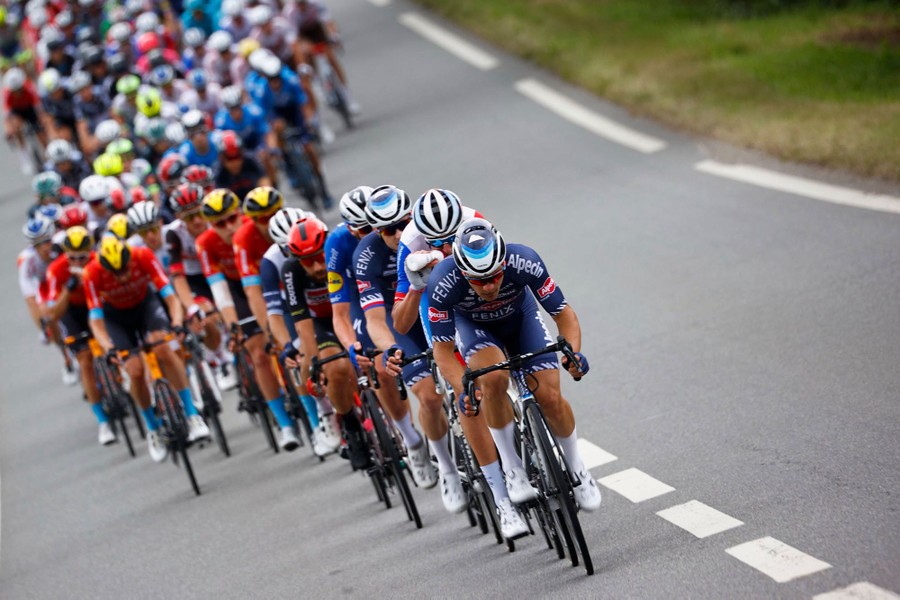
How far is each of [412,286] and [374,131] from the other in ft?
53.2

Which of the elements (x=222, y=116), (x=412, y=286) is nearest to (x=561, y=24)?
(x=222, y=116)

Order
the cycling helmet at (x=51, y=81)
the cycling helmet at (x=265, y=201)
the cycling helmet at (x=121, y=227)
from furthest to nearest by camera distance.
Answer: the cycling helmet at (x=51, y=81)
the cycling helmet at (x=121, y=227)
the cycling helmet at (x=265, y=201)

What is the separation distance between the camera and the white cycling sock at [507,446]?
7.83m

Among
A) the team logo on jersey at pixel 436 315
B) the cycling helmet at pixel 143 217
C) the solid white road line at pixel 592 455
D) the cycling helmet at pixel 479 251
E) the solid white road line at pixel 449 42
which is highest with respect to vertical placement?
the cycling helmet at pixel 479 251

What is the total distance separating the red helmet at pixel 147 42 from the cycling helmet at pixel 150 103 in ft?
18.3

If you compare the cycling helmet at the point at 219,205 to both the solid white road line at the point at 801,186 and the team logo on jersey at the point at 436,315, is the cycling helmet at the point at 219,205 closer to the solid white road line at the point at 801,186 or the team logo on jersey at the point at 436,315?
the team logo on jersey at the point at 436,315

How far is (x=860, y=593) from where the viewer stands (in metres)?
6.18

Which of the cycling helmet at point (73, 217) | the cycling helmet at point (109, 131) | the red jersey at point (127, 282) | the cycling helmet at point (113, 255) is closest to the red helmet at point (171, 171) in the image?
the cycling helmet at point (73, 217)

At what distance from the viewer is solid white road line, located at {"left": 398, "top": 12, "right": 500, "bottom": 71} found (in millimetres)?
25875

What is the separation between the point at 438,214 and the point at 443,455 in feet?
6.14

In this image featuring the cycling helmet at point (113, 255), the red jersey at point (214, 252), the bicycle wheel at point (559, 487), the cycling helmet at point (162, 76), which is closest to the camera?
the bicycle wheel at point (559, 487)

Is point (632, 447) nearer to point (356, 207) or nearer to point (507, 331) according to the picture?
point (507, 331)

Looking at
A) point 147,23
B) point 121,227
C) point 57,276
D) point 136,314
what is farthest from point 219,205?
point 147,23

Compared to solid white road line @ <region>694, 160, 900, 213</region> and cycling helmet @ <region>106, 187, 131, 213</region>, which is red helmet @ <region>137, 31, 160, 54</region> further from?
solid white road line @ <region>694, 160, 900, 213</region>
